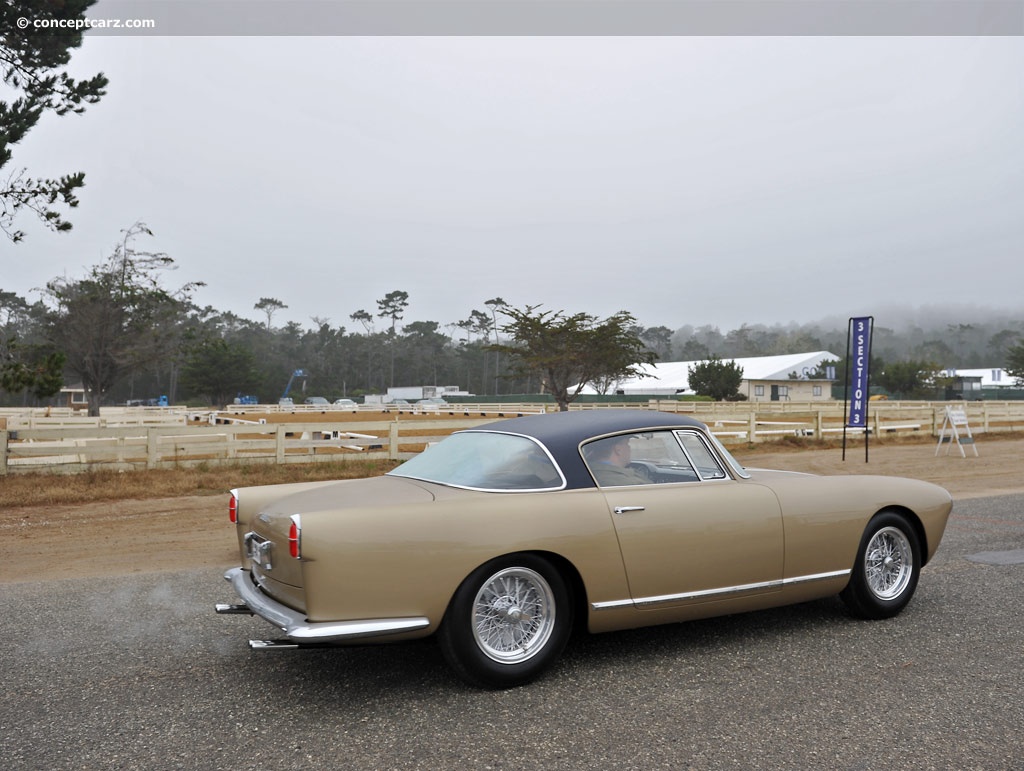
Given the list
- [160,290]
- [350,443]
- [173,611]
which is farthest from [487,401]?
[173,611]

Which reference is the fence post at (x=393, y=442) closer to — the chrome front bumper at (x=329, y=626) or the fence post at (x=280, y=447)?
the fence post at (x=280, y=447)

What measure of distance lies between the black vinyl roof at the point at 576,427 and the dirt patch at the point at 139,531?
408 centimetres

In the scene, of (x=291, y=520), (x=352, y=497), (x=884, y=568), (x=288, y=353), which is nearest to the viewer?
(x=291, y=520)

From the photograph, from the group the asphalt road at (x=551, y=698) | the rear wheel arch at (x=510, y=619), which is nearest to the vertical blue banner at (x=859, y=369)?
the asphalt road at (x=551, y=698)

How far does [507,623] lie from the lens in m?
4.09

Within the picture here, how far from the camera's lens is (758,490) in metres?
4.87

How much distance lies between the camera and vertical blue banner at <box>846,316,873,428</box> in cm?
1645

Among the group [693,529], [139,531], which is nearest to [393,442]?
[139,531]

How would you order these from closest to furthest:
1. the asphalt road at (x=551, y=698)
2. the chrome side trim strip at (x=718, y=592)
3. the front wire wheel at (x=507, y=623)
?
the asphalt road at (x=551, y=698) < the front wire wheel at (x=507, y=623) < the chrome side trim strip at (x=718, y=592)

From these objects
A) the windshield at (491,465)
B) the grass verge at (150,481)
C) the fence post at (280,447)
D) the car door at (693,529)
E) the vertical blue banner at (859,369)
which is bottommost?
the grass verge at (150,481)

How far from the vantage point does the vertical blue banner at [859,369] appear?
54.0 feet

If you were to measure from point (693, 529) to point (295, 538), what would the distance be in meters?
2.12

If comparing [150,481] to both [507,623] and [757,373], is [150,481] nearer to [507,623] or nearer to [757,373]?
[507,623]

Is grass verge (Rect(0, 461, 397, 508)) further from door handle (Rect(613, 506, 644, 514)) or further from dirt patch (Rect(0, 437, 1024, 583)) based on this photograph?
door handle (Rect(613, 506, 644, 514))
